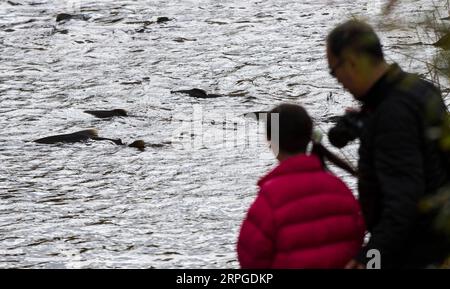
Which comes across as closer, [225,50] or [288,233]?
[288,233]

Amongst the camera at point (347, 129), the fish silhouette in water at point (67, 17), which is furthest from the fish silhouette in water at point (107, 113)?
the camera at point (347, 129)

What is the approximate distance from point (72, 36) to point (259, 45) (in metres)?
2.80

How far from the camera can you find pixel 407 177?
11.6ft

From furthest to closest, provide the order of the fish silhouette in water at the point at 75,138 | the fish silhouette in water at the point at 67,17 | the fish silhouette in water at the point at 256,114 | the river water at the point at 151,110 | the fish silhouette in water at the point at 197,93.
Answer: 1. the fish silhouette in water at the point at 67,17
2. the fish silhouette in water at the point at 197,93
3. the fish silhouette in water at the point at 256,114
4. the fish silhouette in water at the point at 75,138
5. the river water at the point at 151,110

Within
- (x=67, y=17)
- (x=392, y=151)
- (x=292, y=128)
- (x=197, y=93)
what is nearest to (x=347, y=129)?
(x=292, y=128)

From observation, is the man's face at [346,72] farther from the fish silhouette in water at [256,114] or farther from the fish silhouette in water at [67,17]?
the fish silhouette in water at [67,17]

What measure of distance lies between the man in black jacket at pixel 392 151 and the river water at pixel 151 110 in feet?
0.92

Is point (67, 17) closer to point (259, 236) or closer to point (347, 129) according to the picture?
point (347, 129)

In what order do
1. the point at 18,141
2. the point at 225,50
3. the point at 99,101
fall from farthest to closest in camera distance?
the point at 225,50 < the point at 99,101 < the point at 18,141

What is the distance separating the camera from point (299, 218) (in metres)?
3.69

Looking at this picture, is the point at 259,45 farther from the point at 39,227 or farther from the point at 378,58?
the point at 378,58

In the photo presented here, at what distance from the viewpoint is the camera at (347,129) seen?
A: 378 centimetres
